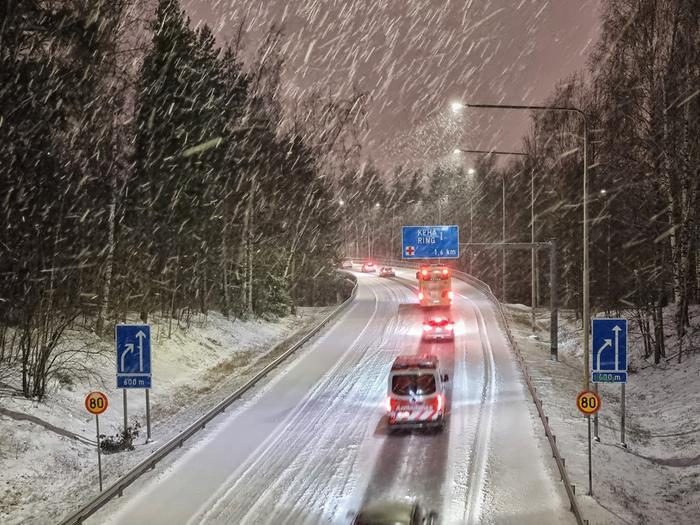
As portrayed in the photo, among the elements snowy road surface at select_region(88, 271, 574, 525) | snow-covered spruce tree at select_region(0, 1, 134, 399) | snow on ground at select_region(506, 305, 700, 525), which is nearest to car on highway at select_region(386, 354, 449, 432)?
snowy road surface at select_region(88, 271, 574, 525)

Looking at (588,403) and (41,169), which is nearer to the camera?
(588,403)

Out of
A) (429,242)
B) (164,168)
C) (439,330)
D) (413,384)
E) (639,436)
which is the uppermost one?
(164,168)

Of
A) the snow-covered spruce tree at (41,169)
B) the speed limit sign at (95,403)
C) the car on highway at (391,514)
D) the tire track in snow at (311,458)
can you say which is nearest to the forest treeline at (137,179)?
the snow-covered spruce tree at (41,169)

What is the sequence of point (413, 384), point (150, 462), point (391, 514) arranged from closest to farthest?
point (391, 514) → point (150, 462) → point (413, 384)

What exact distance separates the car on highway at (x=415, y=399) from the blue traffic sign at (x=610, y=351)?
14.1 ft

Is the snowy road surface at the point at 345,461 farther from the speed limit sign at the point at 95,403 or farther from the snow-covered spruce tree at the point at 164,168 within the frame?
the snow-covered spruce tree at the point at 164,168

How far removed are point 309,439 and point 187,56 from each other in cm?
2114

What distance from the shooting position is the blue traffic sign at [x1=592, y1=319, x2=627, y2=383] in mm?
15805

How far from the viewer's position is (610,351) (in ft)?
52.4

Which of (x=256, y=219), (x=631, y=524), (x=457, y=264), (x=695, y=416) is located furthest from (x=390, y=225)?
(x=631, y=524)

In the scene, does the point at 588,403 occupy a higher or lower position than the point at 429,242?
lower

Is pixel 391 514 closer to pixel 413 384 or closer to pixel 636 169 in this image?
pixel 413 384

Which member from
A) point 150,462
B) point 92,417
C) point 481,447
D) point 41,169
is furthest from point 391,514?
point 41,169

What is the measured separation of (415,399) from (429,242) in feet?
85.5
